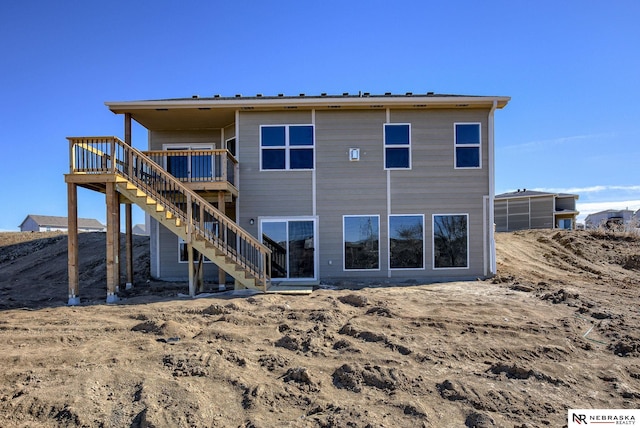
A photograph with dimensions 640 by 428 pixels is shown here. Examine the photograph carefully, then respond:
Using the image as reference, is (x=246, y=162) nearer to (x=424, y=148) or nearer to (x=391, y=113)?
(x=391, y=113)

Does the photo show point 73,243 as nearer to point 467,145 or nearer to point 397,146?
point 397,146

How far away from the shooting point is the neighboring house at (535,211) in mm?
29547

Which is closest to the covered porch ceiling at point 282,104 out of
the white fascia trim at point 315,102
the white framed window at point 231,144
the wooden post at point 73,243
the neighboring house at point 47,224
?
the white fascia trim at point 315,102

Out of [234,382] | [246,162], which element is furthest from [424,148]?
[234,382]

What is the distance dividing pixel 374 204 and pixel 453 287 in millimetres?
3401

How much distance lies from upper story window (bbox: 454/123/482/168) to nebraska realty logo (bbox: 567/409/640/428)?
28.9 ft

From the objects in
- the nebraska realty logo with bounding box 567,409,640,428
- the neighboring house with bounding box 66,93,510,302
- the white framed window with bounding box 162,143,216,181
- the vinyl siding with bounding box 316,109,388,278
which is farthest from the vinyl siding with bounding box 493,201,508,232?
the nebraska realty logo with bounding box 567,409,640,428

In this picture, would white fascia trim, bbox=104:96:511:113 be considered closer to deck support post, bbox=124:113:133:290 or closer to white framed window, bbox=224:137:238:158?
deck support post, bbox=124:113:133:290

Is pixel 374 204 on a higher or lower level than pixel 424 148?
lower

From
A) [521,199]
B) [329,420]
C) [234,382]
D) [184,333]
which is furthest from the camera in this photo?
[521,199]

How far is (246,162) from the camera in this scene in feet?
38.8

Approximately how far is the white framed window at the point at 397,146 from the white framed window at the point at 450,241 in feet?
6.65

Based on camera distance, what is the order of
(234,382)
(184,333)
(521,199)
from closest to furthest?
(234,382), (184,333), (521,199)

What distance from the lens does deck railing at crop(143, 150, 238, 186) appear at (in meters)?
10.7
